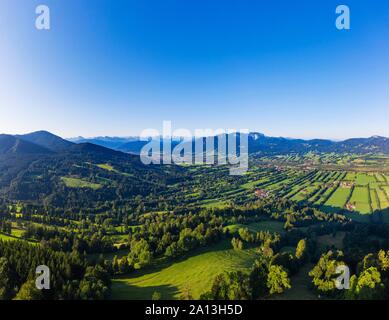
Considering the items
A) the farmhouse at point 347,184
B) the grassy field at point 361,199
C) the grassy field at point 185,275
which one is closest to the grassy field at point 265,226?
the grassy field at point 185,275

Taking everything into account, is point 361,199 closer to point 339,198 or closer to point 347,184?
point 339,198

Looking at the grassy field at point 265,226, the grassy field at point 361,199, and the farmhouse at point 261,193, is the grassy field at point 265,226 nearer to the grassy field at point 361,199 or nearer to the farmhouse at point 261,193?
the grassy field at point 361,199

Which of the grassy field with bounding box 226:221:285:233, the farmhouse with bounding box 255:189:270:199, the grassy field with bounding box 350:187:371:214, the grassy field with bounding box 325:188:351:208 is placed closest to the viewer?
the grassy field with bounding box 226:221:285:233

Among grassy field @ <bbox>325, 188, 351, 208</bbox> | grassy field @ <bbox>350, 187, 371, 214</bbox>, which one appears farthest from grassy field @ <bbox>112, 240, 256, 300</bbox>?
grassy field @ <bbox>325, 188, 351, 208</bbox>

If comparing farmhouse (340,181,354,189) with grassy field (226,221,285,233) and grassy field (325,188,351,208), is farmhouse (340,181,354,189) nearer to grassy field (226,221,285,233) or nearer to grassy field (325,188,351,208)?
grassy field (325,188,351,208)

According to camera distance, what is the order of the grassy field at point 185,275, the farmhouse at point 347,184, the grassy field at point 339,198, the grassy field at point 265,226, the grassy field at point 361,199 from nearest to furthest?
the grassy field at point 185,275, the grassy field at point 265,226, the grassy field at point 361,199, the grassy field at point 339,198, the farmhouse at point 347,184

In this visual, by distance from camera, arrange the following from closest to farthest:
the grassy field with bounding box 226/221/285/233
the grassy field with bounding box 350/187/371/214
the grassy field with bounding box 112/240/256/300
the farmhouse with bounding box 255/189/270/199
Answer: the grassy field with bounding box 112/240/256/300
the grassy field with bounding box 226/221/285/233
the grassy field with bounding box 350/187/371/214
the farmhouse with bounding box 255/189/270/199
